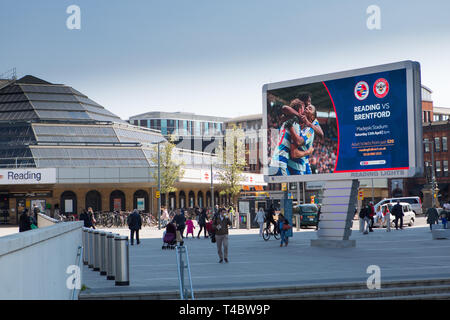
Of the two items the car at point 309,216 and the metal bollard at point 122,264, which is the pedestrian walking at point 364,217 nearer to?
the car at point 309,216

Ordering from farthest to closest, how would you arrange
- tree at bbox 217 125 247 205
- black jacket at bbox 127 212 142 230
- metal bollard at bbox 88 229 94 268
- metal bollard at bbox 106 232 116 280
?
tree at bbox 217 125 247 205 < black jacket at bbox 127 212 142 230 < metal bollard at bbox 88 229 94 268 < metal bollard at bbox 106 232 116 280

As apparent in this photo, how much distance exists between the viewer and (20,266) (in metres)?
6.26

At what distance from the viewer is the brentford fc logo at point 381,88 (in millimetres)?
25391

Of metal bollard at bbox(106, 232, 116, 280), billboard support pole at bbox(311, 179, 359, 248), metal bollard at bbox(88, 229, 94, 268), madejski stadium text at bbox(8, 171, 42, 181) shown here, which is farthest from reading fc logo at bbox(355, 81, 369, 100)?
madejski stadium text at bbox(8, 171, 42, 181)

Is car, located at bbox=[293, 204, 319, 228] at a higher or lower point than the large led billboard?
lower

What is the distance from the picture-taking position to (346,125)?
26.6m

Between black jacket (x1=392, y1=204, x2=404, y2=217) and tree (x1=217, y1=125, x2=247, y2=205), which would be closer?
black jacket (x1=392, y1=204, x2=404, y2=217)

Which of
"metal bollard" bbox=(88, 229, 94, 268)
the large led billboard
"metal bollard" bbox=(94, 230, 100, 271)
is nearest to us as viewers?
"metal bollard" bbox=(94, 230, 100, 271)

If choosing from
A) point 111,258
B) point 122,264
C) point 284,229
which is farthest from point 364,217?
point 122,264

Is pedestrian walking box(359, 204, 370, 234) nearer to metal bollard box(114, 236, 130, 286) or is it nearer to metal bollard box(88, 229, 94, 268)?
metal bollard box(88, 229, 94, 268)

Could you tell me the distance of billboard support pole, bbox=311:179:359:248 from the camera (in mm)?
27094

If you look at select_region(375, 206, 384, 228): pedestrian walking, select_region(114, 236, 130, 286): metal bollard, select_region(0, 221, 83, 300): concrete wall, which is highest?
select_region(0, 221, 83, 300): concrete wall
